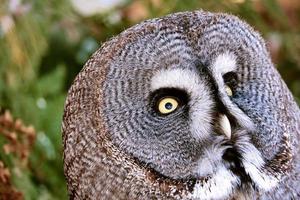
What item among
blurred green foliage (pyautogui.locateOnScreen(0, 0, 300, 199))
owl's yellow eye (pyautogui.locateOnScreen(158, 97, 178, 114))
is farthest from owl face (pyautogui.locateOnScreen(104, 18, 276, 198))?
blurred green foliage (pyautogui.locateOnScreen(0, 0, 300, 199))

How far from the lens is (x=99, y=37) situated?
18.2 ft

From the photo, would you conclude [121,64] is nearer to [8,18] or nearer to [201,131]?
[201,131]

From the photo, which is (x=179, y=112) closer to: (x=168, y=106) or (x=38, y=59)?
(x=168, y=106)

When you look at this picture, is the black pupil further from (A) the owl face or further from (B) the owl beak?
(B) the owl beak

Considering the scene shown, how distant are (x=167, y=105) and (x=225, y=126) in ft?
0.71

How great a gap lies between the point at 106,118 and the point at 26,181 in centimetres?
103

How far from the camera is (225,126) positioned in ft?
10.4

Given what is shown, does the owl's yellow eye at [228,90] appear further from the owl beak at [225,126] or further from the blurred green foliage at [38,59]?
the blurred green foliage at [38,59]

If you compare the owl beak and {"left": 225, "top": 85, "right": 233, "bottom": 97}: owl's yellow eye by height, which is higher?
{"left": 225, "top": 85, "right": 233, "bottom": 97}: owl's yellow eye

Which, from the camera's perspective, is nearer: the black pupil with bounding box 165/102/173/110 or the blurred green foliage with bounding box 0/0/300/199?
the black pupil with bounding box 165/102/173/110

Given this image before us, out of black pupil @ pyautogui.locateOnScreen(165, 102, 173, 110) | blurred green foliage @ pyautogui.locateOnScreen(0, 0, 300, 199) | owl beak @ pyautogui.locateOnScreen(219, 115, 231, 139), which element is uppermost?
blurred green foliage @ pyautogui.locateOnScreen(0, 0, 300, 199)

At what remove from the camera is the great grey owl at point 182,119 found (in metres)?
3.24

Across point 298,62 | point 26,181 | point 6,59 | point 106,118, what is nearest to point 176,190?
point 106,118

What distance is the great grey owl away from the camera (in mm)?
3236
